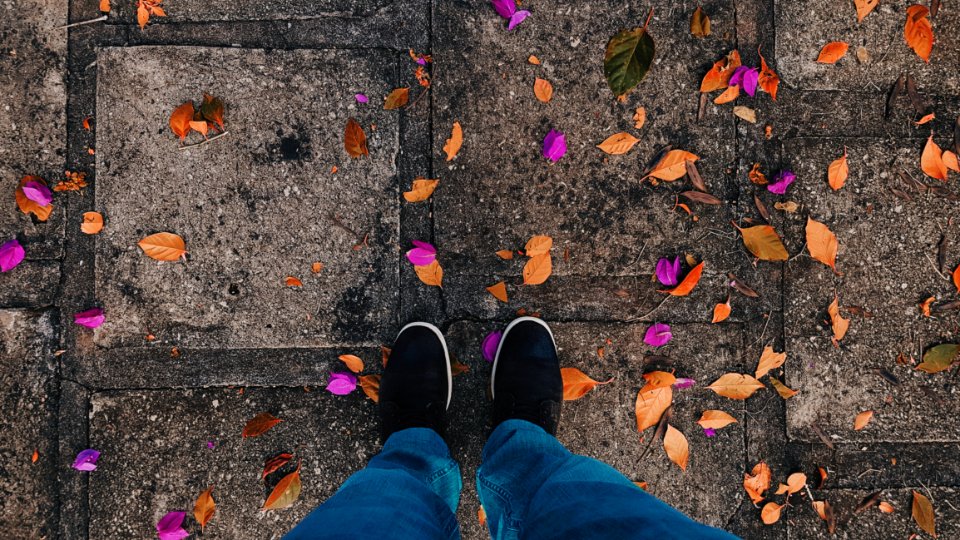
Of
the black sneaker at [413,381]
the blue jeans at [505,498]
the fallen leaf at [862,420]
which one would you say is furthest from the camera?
the fallen leaf at [862,420]

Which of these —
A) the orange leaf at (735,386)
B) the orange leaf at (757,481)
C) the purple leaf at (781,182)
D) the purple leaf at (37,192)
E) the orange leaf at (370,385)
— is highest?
the purple leaf at (781,182)

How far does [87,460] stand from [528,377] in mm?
1493

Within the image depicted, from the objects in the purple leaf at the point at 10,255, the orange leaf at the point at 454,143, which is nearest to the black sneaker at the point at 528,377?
the orange leaf at the point at 454,143

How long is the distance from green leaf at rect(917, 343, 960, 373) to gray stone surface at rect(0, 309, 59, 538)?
299 centimetres

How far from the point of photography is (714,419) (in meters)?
1.80

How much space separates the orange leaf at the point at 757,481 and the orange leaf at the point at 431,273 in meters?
1.26

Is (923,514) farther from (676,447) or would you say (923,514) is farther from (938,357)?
(676,447)

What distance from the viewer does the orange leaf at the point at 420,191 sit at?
5.83 feet

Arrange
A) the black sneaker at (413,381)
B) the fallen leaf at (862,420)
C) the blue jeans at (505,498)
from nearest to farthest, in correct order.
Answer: the blue jeans at (505,498)
the black sneaker at (413,381)
the fallen leaf at (862,420)

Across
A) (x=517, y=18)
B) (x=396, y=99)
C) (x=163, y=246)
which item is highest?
(x=517, y=18)

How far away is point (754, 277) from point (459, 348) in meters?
1.05

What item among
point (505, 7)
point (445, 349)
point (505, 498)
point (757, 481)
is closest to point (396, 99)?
point (505, 7)

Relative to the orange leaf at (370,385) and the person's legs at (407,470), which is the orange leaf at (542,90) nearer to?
the person's legs at (407,470)

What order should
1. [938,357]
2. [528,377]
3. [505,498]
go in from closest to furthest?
[505,498], [528,377], [938,357]
